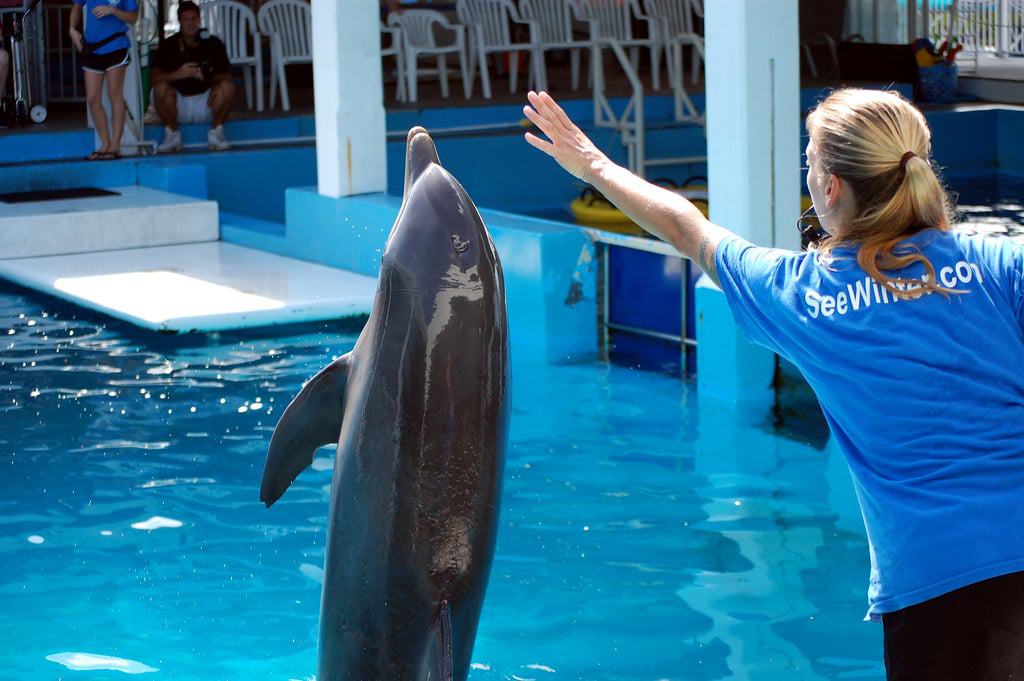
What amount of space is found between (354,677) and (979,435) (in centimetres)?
119

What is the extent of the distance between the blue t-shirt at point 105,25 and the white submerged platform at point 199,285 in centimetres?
225

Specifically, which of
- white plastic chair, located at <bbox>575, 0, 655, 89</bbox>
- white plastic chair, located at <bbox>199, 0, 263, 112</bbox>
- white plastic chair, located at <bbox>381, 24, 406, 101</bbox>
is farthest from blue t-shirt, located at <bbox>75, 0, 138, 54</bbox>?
white plastic chair, located at <bbox>575, 0, 655, 89</bbox>

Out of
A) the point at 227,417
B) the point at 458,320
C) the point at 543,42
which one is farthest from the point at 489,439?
the point at 543,42

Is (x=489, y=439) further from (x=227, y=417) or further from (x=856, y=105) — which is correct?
(x=227, y=417)

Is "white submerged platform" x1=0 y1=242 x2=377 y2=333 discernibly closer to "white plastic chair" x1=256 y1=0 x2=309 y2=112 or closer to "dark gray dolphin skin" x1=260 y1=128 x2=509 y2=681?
"white plastic chair" x1=256 y1=0 x2=309 y2=112

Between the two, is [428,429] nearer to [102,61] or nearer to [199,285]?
[199,285]

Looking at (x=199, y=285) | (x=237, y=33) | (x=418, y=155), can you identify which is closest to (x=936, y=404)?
(x=418, y=155)

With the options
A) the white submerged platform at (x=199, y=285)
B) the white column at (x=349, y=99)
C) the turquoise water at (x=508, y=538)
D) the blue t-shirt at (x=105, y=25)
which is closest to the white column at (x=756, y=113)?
the turquoise water at (x=508, y=538)

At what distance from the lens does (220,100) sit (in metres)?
13.0

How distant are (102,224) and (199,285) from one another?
1.84 meters

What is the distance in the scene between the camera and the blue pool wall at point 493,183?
320 inches

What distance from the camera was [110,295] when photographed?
881 cm

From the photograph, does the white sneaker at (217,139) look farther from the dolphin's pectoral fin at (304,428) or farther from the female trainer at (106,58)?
the dolphin's pectoral fin at (304,428)

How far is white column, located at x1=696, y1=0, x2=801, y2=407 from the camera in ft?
22.2
